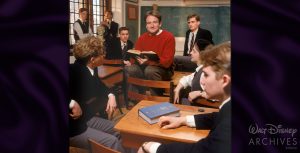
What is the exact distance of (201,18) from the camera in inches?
54.3

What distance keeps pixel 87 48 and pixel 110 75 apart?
0.48ft

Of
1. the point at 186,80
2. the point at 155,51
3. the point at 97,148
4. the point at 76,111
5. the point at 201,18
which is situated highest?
the point at 201,18

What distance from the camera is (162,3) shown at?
1422 mm

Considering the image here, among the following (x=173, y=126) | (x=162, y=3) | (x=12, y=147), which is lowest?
(x=12, y=147)

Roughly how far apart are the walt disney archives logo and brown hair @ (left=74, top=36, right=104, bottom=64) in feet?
2.17

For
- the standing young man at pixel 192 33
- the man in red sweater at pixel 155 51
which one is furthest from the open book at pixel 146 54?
the standing young man at pixel 192 33

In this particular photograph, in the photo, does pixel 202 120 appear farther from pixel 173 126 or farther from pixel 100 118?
pixel 100 118

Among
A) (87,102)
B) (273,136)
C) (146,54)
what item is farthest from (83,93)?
(273,136)

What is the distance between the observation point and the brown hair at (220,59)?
4.31ft

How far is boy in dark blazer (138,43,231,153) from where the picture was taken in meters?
1.31

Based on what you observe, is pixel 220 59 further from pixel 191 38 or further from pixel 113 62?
pixel 113 62

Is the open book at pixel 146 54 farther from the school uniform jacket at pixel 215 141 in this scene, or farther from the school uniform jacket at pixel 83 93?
the school uniform jacket at pixel 215 141

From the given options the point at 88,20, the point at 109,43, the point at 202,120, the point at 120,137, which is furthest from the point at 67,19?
the point at 202,120

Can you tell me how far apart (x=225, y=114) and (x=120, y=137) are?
411mm
